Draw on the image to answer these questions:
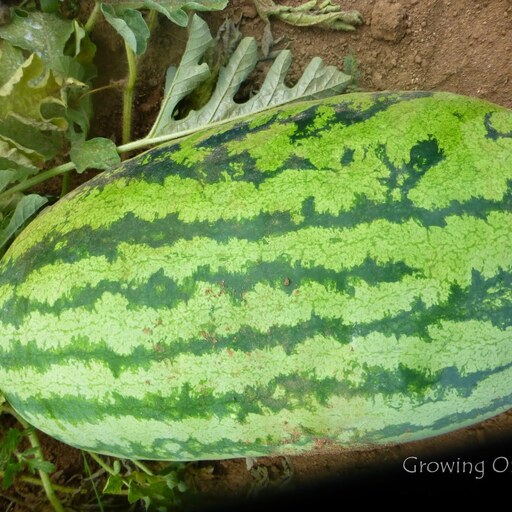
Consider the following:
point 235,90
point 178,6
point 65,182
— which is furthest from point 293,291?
point 65,182

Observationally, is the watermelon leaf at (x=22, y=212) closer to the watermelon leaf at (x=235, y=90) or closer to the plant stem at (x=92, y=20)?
the watermelon leaf at (x=235, y=90)

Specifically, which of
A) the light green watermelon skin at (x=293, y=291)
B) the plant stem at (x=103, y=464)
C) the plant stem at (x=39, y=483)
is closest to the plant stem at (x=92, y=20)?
the light green watermelon skin at (x=293, y=291)

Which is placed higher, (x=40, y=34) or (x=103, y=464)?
(x=40, y=34)

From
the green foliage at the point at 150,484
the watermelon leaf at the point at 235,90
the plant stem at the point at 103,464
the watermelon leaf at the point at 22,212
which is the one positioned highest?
the watermelon leaf at the point at 235,90

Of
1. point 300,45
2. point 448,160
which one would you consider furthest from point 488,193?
point 300,45

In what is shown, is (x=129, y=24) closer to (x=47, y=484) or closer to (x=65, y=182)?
(x=65, y=182)

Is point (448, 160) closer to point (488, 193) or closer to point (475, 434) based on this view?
point (488, 193)
